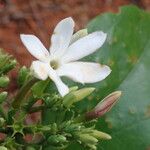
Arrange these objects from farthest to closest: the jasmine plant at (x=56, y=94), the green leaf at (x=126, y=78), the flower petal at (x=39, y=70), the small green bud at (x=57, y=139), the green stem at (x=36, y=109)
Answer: the green leaf at (x=126, y=78), the green stem at (x=36, y=109), the small green bud at (x=57, y=139), the jasmine plant at (x=56, y=94), the flower petal at (x=39, y=70)

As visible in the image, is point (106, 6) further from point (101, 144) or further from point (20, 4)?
point (101, 144)

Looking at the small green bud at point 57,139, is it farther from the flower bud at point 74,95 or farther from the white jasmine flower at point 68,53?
the white jasmine flower at point 68,53

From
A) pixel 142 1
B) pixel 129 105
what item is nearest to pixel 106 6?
pixel 142 1

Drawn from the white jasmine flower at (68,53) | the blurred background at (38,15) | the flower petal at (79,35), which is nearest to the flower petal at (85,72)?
the white jasmine flower at (68,53)

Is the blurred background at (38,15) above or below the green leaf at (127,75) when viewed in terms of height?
above

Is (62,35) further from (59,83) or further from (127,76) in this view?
(127,76)

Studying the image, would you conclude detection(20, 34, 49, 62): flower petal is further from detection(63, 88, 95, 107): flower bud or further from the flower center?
detection(63, 88, 95, 107): flower bud

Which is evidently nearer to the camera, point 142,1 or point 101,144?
point 101,144

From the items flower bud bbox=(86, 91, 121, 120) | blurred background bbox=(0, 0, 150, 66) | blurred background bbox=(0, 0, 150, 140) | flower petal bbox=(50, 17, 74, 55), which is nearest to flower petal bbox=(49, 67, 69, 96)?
flower petal bbox=(50, 17, 74, 55)
